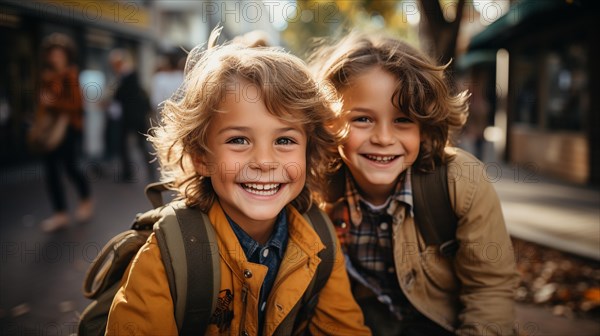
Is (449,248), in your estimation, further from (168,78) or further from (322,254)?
(168,78)

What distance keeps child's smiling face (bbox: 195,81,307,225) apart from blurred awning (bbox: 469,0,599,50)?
573 cm

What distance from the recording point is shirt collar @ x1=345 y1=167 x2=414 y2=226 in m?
2.23

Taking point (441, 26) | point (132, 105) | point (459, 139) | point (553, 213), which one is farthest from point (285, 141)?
point (132, 105)

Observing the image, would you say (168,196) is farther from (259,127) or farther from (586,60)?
(586,60)

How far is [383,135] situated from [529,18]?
810 centimetres

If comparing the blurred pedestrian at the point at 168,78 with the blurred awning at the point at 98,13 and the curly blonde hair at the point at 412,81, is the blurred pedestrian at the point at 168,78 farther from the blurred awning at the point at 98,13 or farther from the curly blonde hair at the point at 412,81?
the curly blonde hair at the point at 412,81

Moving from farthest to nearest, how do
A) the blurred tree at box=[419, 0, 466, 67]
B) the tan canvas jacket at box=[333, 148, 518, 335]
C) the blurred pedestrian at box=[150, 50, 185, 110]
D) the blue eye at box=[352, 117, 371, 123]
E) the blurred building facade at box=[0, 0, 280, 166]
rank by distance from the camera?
1. the blurred building facade at box=[0, 0, 280, 166]
2. the blurred pedestrian at box=[150, 50, 185, 110]
3. the blurred tree at box=[419, 0, 466, 67]
4. the blue eye at box=[352, 117, 371, 123]
5. the tan canvas jacket at box=[333, 148, 518, 335]

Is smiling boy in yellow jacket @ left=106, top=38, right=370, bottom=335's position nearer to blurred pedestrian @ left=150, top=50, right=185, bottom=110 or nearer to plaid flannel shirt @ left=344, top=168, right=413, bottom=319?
plaid flannel shirt @ left=344, top=168, right=413, bottom=319

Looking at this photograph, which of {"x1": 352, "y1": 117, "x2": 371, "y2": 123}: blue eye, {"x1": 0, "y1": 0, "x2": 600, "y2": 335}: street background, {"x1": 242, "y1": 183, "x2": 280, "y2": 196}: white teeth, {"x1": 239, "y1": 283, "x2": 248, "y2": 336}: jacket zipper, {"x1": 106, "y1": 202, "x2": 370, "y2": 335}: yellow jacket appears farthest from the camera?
{"x1": 0, "y1": 0, "x2": 600, "y2": 335}: street background

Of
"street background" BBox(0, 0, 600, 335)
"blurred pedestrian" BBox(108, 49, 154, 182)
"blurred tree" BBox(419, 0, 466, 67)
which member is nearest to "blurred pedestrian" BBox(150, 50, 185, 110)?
"street background" BBox(0, 0, 600, 335)

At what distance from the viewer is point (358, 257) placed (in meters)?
2.39

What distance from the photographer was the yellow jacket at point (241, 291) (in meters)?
1.72

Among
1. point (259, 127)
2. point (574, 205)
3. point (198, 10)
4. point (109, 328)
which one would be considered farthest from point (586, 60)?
point (198, 10)

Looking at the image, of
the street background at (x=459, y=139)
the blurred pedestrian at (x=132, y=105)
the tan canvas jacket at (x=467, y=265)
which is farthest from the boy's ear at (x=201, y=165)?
the blurred pedestrian at (x=132, y=105)
